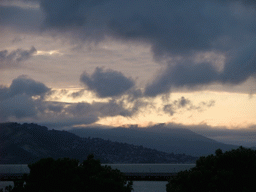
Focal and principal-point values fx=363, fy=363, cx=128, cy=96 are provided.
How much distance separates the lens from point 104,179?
50.7 m

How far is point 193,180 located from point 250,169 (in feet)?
26.9

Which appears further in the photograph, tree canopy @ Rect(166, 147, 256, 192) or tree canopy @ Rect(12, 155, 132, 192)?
tree canopy @ Rect(12, 155, 132, 192)

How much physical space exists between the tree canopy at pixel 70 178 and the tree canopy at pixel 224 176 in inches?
310

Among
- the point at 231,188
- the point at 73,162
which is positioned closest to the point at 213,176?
the point at 231,188

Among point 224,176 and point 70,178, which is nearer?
point 224,176

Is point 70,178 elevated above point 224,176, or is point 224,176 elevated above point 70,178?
point 224,176

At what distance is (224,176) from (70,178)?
22042 mm

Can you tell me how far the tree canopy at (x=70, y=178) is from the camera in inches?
1997

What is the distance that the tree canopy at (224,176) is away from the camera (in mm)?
48656

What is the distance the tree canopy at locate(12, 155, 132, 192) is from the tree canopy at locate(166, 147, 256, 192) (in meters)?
7.86

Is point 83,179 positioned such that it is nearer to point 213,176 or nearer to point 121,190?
point 121,190

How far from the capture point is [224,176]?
48.7 meters

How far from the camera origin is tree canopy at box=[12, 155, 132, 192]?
50719 millimetres

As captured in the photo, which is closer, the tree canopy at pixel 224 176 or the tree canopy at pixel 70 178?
the tree canopy at pixel 224 176
